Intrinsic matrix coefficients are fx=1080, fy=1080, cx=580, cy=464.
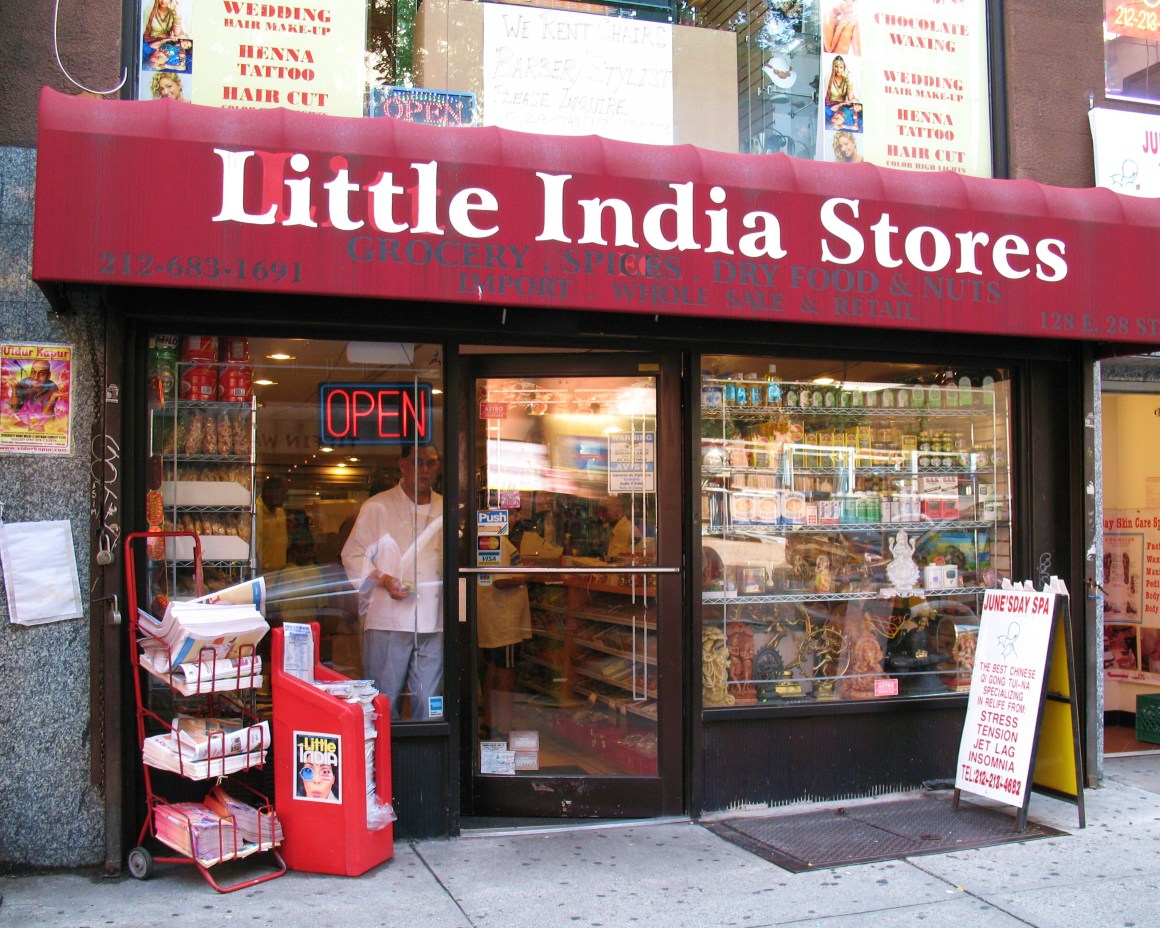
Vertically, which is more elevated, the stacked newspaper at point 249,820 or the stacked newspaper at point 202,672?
the stacked newspaper at point 202,672

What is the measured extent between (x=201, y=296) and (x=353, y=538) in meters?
1.48

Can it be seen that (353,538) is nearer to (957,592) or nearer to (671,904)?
(671,904)

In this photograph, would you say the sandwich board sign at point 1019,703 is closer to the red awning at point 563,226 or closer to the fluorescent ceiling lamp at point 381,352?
the red awning at point 563,226

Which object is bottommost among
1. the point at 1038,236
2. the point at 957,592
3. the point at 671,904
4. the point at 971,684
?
the point at 671,904

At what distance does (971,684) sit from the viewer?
6.31 metres

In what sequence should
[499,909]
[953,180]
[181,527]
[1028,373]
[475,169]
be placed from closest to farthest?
[499,909] → [475,169] → [181,527] → [953,180] → [1028,373]

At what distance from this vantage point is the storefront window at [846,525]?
21.4 ft

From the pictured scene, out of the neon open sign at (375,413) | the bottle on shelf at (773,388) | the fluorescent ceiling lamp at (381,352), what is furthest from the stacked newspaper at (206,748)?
the bottle on shelf at (773,388)

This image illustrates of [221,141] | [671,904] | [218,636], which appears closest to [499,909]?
[671,904]

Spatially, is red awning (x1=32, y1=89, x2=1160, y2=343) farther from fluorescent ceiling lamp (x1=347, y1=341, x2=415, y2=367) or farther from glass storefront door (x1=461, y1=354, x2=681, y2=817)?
glass storefront door (x1=461, y1=354, x2=681, y2=817)

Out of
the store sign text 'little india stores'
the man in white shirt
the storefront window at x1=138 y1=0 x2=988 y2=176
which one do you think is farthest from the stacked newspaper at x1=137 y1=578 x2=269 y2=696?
the storefront window at x1=138 y1=0 x2=988 y2=176

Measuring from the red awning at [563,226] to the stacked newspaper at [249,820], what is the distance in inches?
94.1

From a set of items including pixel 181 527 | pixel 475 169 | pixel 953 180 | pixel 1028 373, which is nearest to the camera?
pixel 475 169

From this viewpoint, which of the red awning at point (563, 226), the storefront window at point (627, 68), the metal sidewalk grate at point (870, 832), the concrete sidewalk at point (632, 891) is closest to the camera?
the concrete sidewalk at point (632, 891)
